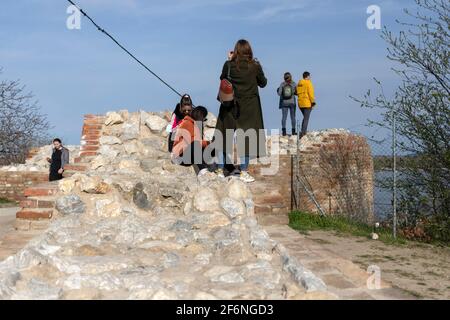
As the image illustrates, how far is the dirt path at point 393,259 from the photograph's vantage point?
13.0ft

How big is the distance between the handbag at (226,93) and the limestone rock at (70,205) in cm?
209

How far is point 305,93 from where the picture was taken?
11438mm

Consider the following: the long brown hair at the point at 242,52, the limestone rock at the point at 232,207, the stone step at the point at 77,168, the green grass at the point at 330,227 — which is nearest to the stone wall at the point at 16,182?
the stone step at the point at 77,168

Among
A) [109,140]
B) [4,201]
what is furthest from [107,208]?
[4,201]

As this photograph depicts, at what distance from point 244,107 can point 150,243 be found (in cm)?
260

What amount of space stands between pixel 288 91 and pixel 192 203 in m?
7.27

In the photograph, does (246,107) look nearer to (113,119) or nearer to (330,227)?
(330,227)

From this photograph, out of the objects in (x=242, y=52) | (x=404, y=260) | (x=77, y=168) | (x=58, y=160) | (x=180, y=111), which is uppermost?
(x=242, y=52)

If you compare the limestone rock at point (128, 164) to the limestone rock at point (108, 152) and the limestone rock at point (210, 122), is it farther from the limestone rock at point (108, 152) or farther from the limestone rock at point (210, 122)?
the limestone rock at point (210, 122)

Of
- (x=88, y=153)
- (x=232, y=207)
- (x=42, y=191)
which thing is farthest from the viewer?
(x=88, y=153)

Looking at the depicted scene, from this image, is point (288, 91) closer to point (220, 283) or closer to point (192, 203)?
point (192, 203)
